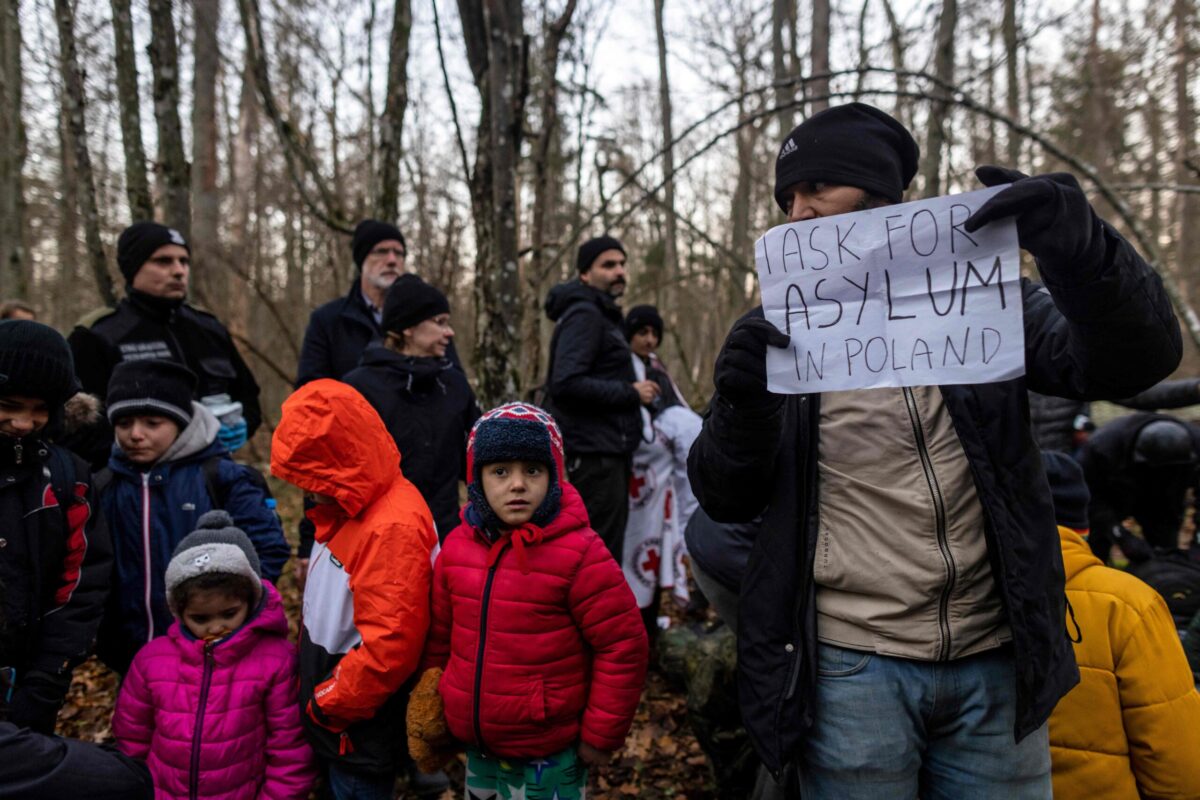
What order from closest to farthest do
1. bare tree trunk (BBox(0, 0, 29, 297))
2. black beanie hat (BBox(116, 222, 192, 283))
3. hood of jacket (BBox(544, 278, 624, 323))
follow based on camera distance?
black beanie hat (BBox(116, 222, 192, 283)) → hood of jacket (BBox(544, 278, 624, 323)) → bare tree trunk (BBox(0, 0, 29, 297))

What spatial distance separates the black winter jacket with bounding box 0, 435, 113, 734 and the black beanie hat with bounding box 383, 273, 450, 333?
1262mm

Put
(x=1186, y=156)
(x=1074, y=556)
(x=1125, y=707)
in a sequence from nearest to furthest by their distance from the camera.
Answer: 1. (x=1125, y=707)
2. (x=1074, y=556)
3. (x=1186, y=156)

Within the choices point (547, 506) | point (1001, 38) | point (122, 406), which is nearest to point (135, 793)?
point (547, 506)

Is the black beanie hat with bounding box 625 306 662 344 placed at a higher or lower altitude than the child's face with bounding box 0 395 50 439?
higher

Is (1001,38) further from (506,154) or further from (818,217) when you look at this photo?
(818,217)

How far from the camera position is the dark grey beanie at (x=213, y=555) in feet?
7.52

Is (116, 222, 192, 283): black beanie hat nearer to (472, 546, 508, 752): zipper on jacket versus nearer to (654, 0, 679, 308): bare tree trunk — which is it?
(472, 546, 508, 752): zipper on jacket

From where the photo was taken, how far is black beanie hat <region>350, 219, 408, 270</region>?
13.2 ft

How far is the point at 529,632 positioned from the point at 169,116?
5365mm

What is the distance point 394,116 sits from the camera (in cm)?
615

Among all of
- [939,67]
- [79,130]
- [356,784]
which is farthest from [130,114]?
[939,67]

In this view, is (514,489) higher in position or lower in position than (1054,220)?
lower

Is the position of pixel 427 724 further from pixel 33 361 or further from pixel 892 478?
pixel 33 361

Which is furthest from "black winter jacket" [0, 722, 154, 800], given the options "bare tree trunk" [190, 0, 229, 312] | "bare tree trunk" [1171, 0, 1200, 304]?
"bare tree trunk" [190, 0, 229, 312]
